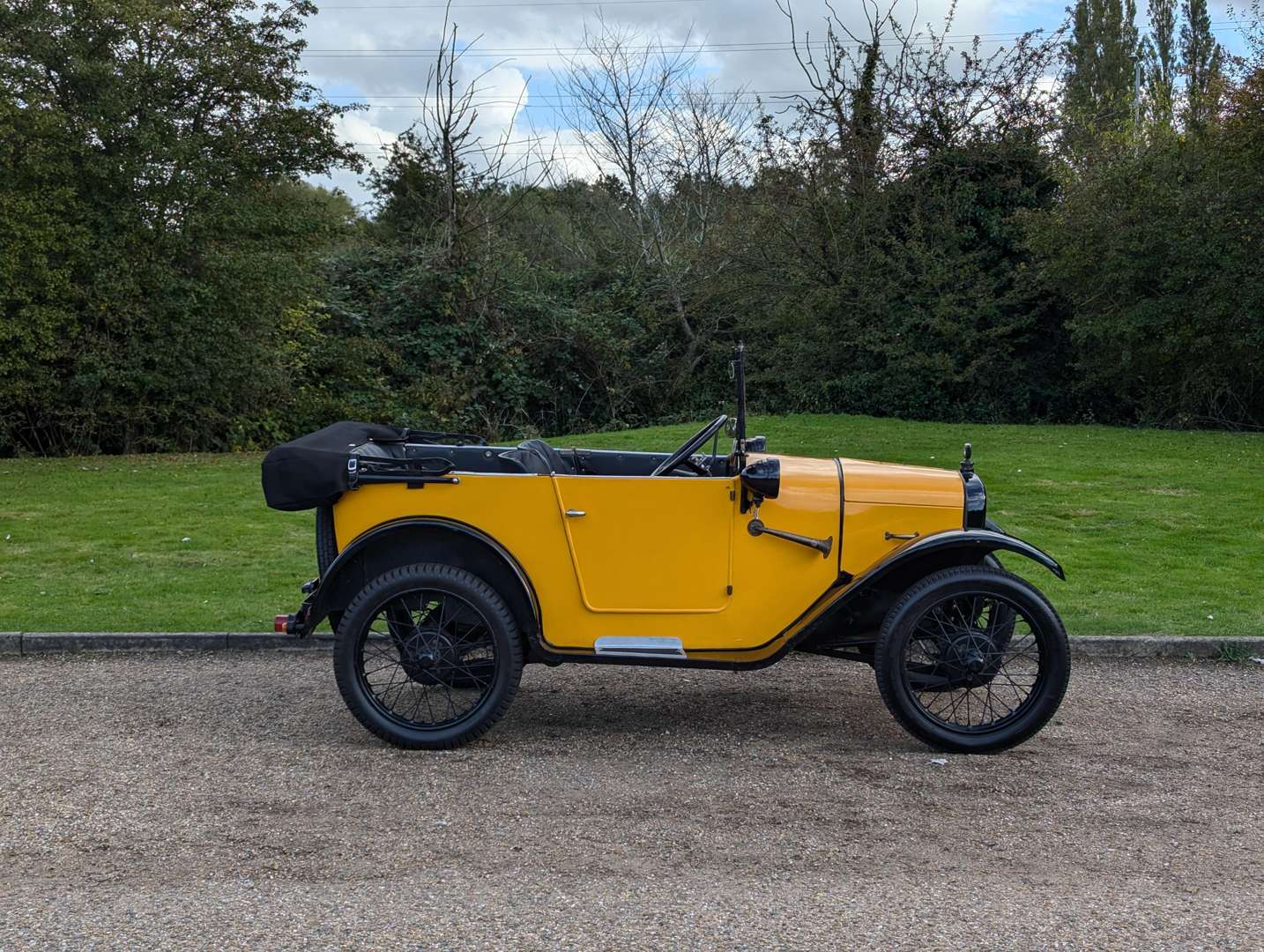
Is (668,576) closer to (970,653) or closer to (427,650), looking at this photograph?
(427,650)

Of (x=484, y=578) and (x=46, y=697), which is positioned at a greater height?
(x=484, y=578)

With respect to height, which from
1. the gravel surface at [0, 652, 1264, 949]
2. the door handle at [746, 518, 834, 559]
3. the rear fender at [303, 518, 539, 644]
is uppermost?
the door handle at [746, 518, 834, 559]

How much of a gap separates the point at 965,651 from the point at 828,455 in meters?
10.5

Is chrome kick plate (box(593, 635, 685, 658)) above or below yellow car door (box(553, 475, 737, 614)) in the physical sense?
below

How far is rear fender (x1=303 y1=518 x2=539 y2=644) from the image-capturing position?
16.4 ft

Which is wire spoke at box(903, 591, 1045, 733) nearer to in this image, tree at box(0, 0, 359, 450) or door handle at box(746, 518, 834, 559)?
door handle at box(746, 518, 834, 559)

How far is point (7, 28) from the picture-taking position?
16797 millimetres

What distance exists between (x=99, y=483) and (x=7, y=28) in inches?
302

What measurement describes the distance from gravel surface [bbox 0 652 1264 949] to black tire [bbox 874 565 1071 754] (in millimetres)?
143

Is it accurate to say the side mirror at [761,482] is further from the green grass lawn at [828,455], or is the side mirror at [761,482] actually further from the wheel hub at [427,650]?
the green grass lawn at [828,455]

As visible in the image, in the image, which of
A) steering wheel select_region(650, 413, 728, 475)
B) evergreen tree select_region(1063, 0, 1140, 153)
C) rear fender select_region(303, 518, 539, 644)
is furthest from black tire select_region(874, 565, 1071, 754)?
evergreen tree select_region(1063, 0, 1140, 153)

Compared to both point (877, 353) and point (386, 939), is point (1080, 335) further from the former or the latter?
point (386, 939)

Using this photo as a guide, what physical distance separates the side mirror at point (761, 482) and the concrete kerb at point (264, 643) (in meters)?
2.58

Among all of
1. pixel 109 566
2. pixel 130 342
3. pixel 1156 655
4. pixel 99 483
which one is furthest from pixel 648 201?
pixel 1156 655
